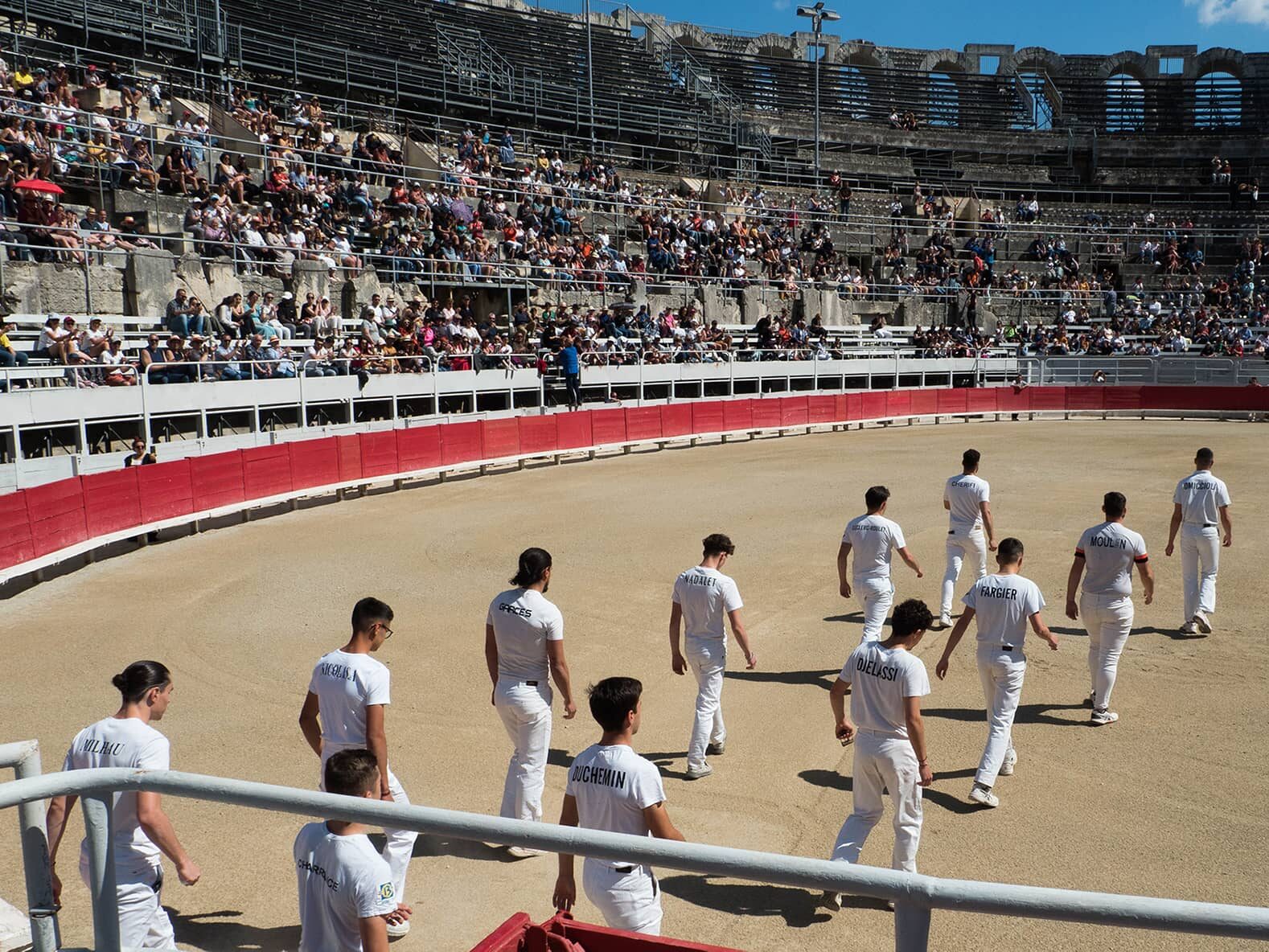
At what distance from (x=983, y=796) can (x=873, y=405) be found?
2732cm


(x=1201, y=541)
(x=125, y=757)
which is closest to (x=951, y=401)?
(x=1201, y=541)

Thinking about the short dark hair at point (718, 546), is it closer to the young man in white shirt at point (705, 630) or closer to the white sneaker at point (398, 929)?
the young man in white shirt at point (705, 630)

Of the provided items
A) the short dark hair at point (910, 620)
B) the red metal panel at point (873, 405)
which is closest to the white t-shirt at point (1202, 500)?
the short dark hair at point (910, 620)

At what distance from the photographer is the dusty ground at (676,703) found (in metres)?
5.85

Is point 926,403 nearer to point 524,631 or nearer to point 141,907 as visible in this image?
point 524,631

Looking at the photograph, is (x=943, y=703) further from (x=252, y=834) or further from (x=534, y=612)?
(x=252, y=834)

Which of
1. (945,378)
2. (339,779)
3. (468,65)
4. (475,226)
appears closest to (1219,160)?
(945,378)

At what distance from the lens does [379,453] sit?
68.1 ft

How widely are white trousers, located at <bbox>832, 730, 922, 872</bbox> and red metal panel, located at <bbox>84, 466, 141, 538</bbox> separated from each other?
41.2 feet

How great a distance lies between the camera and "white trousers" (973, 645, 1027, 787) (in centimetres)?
708

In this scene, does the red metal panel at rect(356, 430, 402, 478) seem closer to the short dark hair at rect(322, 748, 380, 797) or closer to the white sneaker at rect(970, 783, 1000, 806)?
the white sneaker at rect(970, 783, 1000, 806)

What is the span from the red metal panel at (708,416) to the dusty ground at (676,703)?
376 inches

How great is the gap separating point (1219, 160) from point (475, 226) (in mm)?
39455

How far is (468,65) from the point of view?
142 ft
